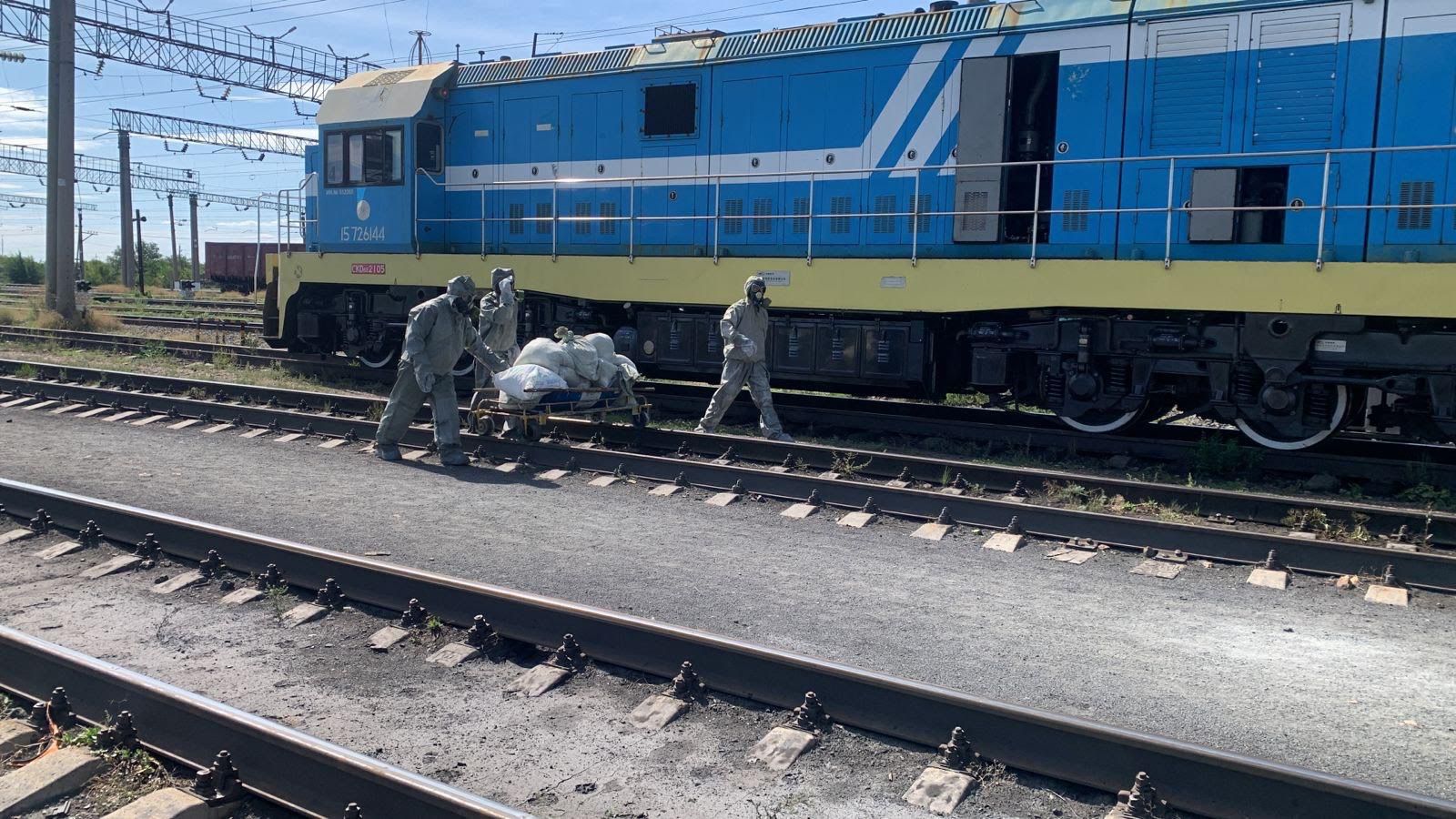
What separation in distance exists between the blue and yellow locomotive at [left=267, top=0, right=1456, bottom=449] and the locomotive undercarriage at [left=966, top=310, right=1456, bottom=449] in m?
0.03

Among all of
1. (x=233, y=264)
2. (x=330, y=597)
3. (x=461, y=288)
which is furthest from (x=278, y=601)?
(x=233, y=264)

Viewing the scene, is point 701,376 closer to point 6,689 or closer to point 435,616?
point 435,616

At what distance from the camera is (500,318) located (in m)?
10.9

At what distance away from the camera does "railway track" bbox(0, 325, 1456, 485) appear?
848 centimetres

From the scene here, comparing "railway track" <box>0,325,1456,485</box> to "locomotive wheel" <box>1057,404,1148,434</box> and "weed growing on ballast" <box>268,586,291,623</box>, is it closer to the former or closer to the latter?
"locomotive wheel" <box>1057,404,1148,434</box>

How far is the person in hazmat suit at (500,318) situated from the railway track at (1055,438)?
1918mm

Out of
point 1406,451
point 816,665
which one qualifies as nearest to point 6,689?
point 816,665

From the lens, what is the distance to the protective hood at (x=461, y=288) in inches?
363

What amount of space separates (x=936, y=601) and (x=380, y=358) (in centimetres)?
1135

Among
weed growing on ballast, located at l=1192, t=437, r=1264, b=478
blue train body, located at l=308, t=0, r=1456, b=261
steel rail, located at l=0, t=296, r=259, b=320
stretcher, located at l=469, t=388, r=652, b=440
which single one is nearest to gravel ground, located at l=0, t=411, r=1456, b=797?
stretcher, located at l=469, t=388, r=652, b=440

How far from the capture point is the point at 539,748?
12.3 ft

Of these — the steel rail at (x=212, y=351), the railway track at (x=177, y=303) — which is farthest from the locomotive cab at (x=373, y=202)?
the railway track at (x=177, y=303)

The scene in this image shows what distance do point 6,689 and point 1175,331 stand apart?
8.36 meters

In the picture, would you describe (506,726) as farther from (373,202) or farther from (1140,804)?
(373,202)
